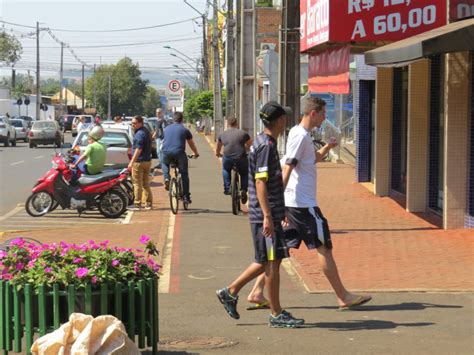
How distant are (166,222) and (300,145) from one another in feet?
25.9

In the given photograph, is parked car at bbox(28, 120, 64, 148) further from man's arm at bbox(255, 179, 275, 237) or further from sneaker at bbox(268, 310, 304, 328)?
man's arm at bbox(255, 179, 275, 237)

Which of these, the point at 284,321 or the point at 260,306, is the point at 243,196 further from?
the point at 284,321

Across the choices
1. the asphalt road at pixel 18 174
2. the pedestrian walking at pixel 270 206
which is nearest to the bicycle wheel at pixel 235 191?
the asphalt road at pixel 18 174

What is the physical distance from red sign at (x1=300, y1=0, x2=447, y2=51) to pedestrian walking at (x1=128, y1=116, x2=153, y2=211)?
Result: 4480 millimetres

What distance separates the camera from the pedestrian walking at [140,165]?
716 inches

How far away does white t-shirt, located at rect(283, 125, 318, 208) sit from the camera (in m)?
8.70

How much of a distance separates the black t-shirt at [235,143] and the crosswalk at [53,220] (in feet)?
6.85

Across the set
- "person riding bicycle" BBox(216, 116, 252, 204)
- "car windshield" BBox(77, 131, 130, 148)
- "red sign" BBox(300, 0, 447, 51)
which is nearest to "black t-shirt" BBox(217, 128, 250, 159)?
"person riding bicycle" BBox(216, 116, 252, 204)

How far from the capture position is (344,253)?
1239cm

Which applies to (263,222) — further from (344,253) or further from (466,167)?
(466,167)

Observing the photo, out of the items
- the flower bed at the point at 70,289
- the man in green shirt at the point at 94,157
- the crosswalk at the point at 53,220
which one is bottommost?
the crosswalk at the point at 53,220

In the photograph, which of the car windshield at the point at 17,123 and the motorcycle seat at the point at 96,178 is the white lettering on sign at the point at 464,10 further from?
the car windshield at the point at 17,123

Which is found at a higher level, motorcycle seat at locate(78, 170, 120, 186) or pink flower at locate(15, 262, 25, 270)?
pink flower at locate(15, 262, 25, 270)

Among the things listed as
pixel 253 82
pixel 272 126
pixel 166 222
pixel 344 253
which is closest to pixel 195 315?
pixel 272 126
